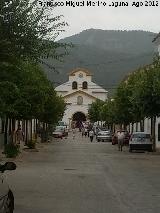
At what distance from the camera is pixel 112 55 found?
106 metres

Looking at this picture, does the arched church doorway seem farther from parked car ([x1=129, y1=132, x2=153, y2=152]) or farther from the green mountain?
parked car ([x1=129, y1=132, x2=153, y2=152])

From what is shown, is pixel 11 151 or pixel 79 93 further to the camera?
pixel 79 93

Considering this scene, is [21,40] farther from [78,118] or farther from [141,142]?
[78,118]

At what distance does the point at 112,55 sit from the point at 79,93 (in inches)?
1485

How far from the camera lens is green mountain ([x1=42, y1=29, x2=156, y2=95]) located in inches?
3679

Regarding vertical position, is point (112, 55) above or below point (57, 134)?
above

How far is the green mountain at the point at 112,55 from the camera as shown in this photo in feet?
307

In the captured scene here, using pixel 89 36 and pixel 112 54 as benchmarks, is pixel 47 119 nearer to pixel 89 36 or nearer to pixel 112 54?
pixel 112 54

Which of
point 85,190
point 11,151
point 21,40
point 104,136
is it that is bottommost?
point 85,190

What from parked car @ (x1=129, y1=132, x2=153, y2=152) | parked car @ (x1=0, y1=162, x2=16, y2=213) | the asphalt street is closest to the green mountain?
parked car @ (x1=129, y1=132, x2=153, y2=152)

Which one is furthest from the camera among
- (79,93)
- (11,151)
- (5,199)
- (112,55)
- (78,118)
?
(78,118)

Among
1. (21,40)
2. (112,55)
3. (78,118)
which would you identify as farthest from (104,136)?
(78,118)

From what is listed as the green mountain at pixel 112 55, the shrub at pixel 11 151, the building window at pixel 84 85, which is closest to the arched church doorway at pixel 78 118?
the building window at pixel 84 85

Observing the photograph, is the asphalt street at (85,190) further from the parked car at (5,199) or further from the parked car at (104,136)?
the parked car at (104,136)
